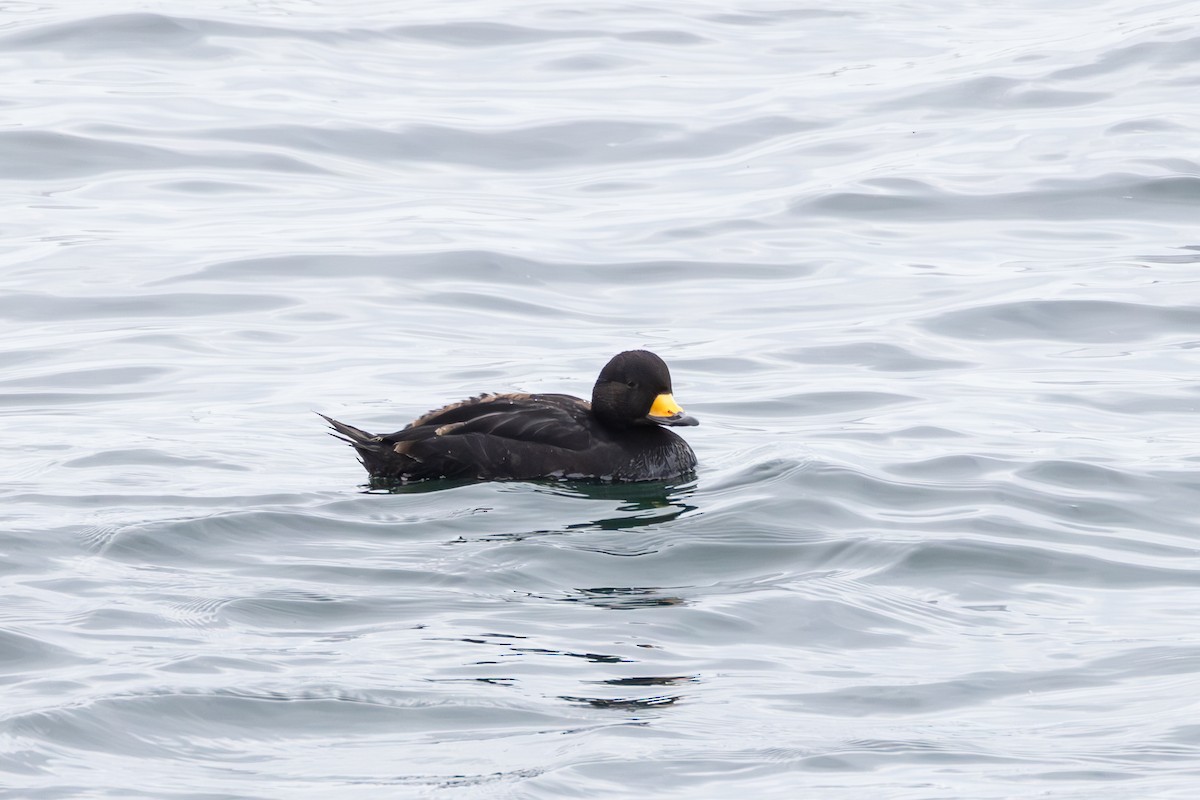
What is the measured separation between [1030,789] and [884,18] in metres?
18.0

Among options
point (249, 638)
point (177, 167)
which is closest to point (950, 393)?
point (249, 638)

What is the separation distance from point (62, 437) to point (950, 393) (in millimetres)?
4868

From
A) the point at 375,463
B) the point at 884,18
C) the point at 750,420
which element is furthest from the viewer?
the point at 884,18

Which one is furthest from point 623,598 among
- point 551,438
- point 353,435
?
point 353,435

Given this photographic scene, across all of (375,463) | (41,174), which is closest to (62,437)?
(375,463)

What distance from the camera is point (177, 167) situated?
655 inches

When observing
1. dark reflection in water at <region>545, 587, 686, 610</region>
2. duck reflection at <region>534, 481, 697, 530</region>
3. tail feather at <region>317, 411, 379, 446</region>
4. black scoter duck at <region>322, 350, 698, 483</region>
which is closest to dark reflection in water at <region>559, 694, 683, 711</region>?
dark reflection in water at <region>545, 587, 686, 610</region>

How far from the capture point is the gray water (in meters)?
5.89

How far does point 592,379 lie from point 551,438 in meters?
1.99

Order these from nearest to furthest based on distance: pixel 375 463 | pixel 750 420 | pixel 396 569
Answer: pixel 396 569 < pixel 375 463 < pixel 750 420

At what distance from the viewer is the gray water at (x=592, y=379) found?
5.89 meters

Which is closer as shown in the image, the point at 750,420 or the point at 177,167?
the point at 750,420

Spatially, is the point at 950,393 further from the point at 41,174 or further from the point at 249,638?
the point at 41,174

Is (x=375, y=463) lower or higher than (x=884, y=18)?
lower
